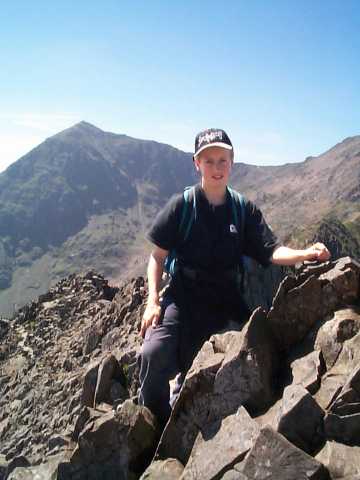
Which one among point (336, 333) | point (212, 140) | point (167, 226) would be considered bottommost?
point (336, 333)

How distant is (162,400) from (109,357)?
9732 mm

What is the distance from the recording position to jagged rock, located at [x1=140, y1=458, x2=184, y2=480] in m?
10.7

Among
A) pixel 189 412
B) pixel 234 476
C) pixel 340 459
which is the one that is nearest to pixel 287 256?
pixel 189 412

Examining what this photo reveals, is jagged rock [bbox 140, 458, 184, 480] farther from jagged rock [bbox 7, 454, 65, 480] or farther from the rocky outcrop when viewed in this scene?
the rocky outcrop

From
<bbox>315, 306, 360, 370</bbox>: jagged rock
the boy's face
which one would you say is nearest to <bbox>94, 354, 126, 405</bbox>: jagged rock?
the boy's face

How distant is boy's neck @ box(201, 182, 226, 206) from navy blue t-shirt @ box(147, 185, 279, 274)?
0.36 feet

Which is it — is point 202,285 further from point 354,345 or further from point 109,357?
point 109,357

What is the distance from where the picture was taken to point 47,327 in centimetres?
5616

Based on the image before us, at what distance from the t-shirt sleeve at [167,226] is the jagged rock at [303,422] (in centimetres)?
589

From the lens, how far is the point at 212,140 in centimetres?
1260

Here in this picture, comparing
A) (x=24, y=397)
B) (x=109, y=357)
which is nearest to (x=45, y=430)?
(x=24, y=397)

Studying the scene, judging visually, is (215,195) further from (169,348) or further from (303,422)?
(303,422)

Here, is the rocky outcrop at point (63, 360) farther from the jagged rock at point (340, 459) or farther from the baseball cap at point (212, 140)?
the jagged rock at point (340, 459)

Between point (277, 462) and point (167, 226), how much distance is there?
6.88 metres
